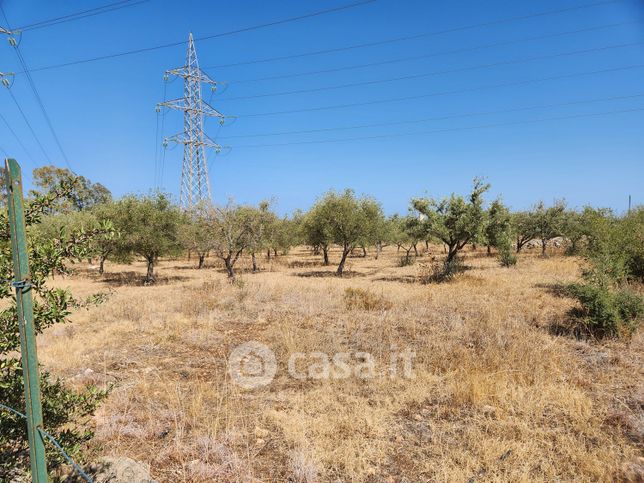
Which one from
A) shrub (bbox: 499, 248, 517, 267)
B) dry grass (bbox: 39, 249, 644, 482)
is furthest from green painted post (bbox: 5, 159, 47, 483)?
shrub (bbox: 499, 248, 517, 267)

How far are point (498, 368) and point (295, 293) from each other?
35.1ft

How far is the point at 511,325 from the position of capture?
33.6 feet

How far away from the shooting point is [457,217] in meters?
21.5

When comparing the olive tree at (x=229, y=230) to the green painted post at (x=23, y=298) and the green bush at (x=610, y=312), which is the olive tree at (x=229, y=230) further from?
the green painted post at (x=23, y=298)

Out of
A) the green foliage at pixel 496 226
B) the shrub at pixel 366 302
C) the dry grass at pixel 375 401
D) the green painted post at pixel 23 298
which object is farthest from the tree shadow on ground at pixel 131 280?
the green painted post at pixel 23 298

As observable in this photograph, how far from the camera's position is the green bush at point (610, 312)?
9.23 metres

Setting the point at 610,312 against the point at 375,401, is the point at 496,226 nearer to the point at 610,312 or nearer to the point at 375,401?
the point at 610,312

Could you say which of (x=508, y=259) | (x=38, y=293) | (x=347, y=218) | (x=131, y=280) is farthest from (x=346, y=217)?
(x=38, y=293)

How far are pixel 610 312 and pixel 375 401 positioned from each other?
24.6 feet

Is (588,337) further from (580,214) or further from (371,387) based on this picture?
(580,214)

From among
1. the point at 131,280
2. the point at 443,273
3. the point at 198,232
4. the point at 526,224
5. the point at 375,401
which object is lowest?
the point at 375,401

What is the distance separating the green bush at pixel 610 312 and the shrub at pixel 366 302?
6.31 m

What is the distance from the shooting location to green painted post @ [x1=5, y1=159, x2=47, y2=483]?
1.95 m

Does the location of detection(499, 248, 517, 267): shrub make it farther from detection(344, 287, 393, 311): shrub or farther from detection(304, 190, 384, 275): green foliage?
detection(344, 287, 393, 311): shrub
